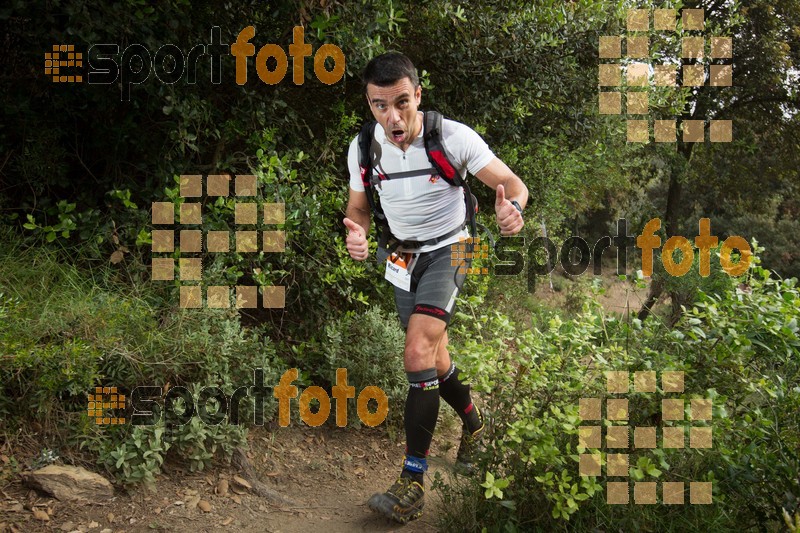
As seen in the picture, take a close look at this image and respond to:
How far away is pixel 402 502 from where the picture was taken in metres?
3.84

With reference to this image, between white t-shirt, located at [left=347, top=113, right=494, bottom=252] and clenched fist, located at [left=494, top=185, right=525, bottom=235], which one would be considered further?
white t-shirt, located at [left=347, top=113, right=494, bottom=252]

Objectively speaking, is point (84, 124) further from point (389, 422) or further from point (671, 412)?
point (671, 412)

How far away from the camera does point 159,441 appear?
13.6 ft

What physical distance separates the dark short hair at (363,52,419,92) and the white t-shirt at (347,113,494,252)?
0.30m

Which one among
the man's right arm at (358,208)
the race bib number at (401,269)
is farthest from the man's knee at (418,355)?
the man's right arm at (358,208)

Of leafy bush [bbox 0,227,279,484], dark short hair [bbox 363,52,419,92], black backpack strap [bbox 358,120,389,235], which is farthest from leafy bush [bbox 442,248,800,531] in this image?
leafy bush [bbox 0,227,279,484]

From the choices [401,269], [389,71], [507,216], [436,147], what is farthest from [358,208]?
[507,216]

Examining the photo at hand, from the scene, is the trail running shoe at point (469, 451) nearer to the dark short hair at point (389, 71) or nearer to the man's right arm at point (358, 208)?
the man's right arm at point (358, 208)

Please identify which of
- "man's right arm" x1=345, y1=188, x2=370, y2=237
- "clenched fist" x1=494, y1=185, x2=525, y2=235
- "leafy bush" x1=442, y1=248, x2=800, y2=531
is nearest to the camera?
"leafy bush" x1=442, y1=248, x2=800, y2=531

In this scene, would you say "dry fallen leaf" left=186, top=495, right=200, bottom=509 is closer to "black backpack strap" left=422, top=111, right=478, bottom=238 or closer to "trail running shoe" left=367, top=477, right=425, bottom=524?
"trail running shoe" left=367, top=477, right=425, bottom=524

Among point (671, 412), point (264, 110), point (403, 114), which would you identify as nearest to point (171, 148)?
point (264, 110)

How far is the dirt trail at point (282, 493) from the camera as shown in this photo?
12.6 feet

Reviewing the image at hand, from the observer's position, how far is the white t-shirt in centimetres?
394

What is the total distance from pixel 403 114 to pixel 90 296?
250 cm
